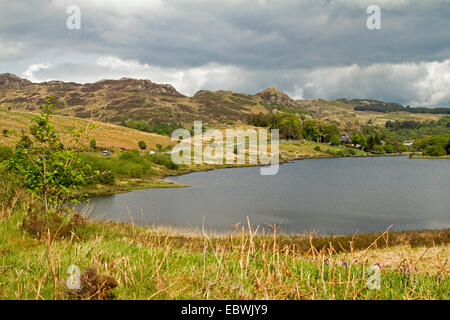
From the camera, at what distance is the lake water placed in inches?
1567

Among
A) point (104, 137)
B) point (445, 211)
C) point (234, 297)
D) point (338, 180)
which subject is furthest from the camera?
point (104, 137)

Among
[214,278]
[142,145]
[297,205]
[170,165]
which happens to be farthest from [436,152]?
[214,278]

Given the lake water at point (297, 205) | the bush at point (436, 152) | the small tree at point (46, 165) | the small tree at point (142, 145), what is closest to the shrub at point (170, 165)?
the lake water at point (297, 205)

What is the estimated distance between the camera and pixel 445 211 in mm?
45094

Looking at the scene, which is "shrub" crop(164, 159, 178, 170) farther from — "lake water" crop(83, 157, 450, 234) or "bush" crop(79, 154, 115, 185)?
"bush" crop(79, 154, 115, 185)

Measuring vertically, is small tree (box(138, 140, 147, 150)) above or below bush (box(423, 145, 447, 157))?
above

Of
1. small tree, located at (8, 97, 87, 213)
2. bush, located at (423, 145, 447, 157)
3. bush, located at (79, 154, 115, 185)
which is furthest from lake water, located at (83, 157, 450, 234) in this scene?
bush, located at (423, 145, 447, 157)

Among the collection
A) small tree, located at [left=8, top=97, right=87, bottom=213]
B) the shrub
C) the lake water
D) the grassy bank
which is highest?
small tree, located at [left=8, top=97, right=87, bottom=213]

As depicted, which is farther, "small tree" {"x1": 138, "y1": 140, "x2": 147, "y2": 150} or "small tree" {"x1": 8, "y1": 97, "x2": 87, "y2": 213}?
"small tree" {"x1": 138, "y1": 140, "x2": 147, "y2": 150}

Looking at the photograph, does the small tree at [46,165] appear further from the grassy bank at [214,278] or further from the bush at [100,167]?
the bush at [100,167]

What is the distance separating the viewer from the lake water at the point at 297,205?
39812mm
